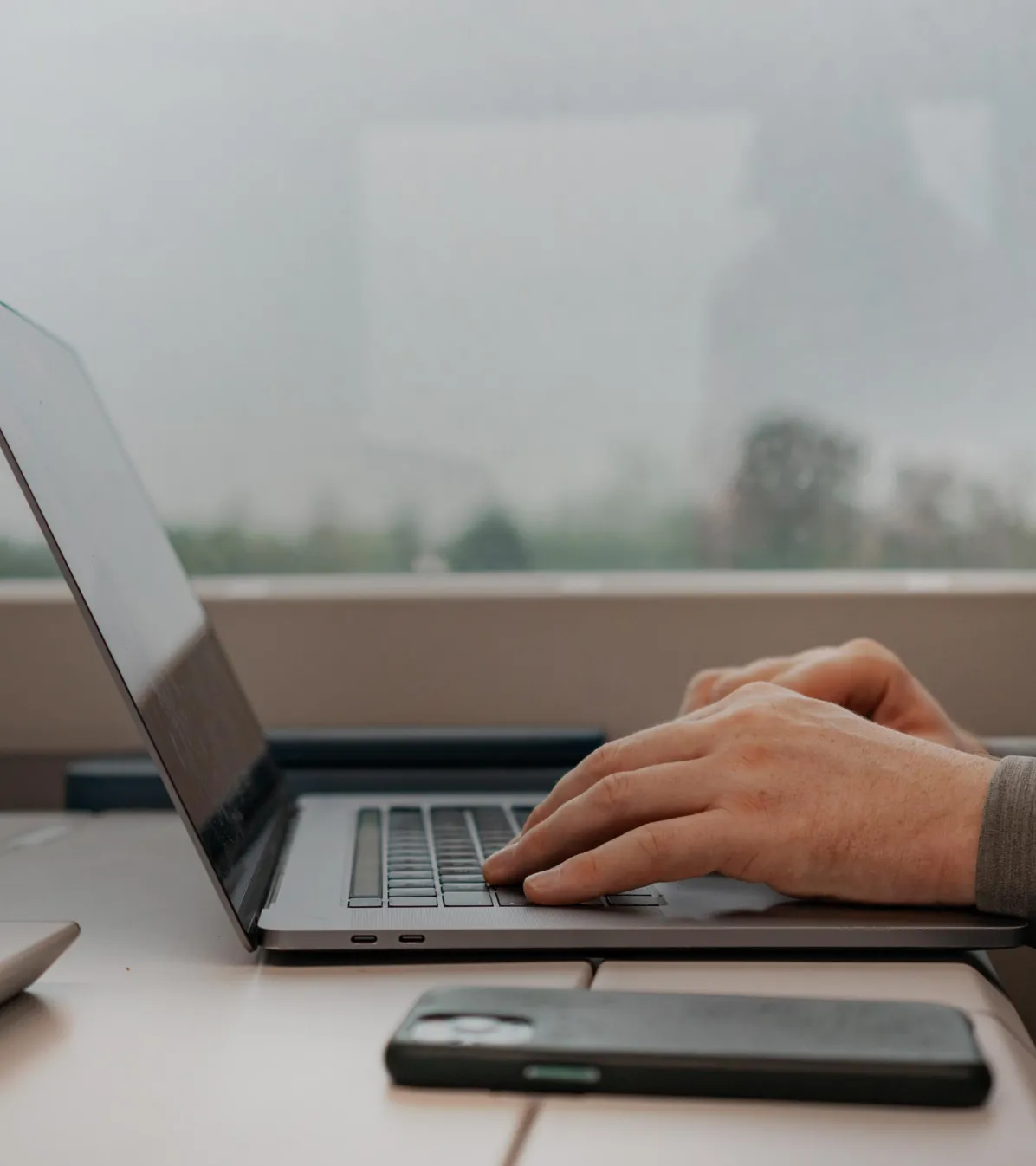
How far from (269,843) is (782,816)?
13.0 inches

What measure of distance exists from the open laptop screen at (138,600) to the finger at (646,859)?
149mm

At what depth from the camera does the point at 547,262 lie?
1362 millimetres

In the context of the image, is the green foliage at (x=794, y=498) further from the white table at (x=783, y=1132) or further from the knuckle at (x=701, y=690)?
the white table at (x=783, y=1132)

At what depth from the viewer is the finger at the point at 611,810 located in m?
0.58

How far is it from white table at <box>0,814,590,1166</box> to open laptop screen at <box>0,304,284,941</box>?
0.15 feet

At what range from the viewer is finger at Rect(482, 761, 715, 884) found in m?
0.58

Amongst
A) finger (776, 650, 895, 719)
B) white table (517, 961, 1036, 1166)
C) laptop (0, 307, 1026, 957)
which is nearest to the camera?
white table (517, 961, 1036, 1166)

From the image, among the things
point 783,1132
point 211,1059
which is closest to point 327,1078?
point 211,1059

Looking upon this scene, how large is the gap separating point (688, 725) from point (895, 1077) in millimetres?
247

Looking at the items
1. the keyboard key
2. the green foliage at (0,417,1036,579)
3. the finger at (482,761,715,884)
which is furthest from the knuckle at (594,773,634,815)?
the green foliage at (0,417,1036,579)

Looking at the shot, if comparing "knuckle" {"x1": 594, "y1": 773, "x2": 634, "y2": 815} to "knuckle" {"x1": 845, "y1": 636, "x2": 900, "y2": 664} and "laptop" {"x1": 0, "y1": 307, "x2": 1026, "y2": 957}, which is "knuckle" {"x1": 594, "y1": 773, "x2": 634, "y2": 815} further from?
"knuckle" {"x1": 845, "y1": 636, "x2": 900, "y2": 664}

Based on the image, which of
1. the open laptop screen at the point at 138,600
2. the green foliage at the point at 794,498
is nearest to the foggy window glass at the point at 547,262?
the green foliage at the point at 794,498

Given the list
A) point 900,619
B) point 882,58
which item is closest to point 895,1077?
point 900,619

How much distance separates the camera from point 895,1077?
0.37 m
